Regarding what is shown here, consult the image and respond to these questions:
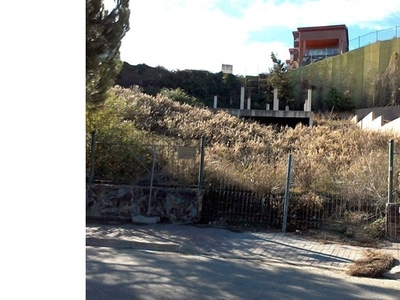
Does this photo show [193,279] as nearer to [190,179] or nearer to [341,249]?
[341,249]

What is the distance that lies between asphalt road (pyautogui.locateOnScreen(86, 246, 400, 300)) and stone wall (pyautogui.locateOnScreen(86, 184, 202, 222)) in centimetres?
266

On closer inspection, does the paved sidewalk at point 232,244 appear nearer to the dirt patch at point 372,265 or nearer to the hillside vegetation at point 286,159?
the dirt patch at point 372,265

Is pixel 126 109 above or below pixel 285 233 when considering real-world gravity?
above

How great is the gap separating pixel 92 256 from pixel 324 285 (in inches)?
149

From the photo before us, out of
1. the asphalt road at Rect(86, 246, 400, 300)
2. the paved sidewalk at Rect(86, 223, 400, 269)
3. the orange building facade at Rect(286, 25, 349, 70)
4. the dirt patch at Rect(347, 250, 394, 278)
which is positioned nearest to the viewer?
the asphalt road at Rect(86, 246, 400, 300)

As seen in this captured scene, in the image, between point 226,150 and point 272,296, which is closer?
point 272,296

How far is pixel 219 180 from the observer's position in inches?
382

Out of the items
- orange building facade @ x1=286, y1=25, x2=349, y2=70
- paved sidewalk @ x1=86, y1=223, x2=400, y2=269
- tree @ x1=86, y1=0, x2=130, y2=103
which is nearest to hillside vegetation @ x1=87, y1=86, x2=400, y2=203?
tree @ x1=86, y1=0, x2=130, y2=103

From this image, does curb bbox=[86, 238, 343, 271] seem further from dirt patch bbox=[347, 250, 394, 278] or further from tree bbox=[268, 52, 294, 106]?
tree bbox=[268, 52, 294, 106]

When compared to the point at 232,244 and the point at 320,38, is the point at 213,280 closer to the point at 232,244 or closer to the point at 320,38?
the point at 232,244

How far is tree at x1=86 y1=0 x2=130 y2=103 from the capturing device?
30.0 ft

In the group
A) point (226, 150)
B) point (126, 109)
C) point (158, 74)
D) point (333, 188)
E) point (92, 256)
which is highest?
point (158, 74)

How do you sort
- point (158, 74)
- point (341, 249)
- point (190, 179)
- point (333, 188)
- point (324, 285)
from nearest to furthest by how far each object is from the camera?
point (324, 285) < point (341, 249) < point (333, 188) < point (190, 179) < point (158, 74)

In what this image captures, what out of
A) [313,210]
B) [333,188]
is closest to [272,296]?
[313,210]
